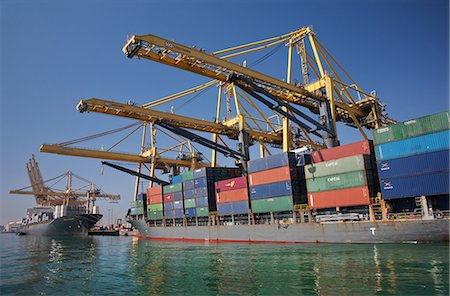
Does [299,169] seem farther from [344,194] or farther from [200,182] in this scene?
[200,182]

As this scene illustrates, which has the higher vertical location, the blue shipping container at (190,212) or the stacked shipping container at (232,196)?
the stacked shipping container at (232,196)

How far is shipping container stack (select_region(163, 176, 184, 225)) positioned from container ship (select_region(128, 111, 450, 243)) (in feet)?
13.4

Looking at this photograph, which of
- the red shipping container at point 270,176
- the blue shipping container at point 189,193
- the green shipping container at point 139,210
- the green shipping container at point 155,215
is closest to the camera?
the red shipping container at point 270,176

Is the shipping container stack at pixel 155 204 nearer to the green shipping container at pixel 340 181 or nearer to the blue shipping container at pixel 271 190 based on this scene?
the blue shipping container at pixel 271 190

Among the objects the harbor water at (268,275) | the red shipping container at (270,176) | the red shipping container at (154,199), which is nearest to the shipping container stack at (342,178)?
the red shipping container at (270,176)

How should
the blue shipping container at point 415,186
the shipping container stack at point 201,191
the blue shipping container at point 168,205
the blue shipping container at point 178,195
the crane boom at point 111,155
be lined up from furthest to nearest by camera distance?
the blue shipping container at point 168,205 → the blue shipping container at point 178,195 → the shipping container stack at point 201,191 → the crane boom at point 111,155 → the blue shipping container at point 415,186

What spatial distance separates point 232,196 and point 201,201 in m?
6.60

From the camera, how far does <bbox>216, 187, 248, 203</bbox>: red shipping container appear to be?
37.9m

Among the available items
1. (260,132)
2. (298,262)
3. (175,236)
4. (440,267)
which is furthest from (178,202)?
(440,267)

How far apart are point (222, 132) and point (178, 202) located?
43.6 ft

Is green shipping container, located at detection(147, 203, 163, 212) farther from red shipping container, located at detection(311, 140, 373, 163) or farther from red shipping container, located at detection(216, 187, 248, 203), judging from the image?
red shipping container, located at detection(311, 140, 373, 163)

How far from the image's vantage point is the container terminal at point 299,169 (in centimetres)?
2359

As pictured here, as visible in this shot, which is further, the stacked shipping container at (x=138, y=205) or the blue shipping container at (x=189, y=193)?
the stacked shipping container at (x=138, y=205)

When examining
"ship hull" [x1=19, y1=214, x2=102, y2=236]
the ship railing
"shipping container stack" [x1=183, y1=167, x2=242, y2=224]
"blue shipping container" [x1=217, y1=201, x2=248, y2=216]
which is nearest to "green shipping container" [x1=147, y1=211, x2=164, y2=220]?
"shipping container stack" [x1=183, y1=167, x2=242, y2=224]
